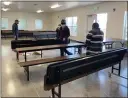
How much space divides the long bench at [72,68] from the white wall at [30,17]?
13.5 meters

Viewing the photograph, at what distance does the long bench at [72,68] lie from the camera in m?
2.34

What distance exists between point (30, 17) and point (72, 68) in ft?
46.9

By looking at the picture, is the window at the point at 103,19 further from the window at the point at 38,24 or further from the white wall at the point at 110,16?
the window at the point at 38,24

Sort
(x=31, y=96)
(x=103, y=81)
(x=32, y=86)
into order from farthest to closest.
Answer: (x=103, y=81)
(x=32, y=86)
(x=31, y=96)

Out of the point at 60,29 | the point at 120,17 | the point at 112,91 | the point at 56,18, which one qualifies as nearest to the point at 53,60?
the point at 112,91

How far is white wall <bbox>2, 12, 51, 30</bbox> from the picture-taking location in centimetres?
1517

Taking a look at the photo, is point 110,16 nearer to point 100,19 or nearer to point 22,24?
point 100,19

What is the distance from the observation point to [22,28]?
15.9 meters

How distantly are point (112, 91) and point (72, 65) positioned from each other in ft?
3.80

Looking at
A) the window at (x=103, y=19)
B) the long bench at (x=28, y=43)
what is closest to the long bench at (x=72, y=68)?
the long bench at (x=28, y=43)

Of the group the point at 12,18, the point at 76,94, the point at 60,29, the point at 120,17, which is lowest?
the point at 76,94

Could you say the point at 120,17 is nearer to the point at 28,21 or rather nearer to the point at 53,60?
the point at 53,60

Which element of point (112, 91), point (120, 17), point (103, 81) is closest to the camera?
point (112, 91)

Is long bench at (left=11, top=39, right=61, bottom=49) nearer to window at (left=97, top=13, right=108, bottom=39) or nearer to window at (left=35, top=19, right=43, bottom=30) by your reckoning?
window at (left=97, top=13, right=108, bottom=39)
